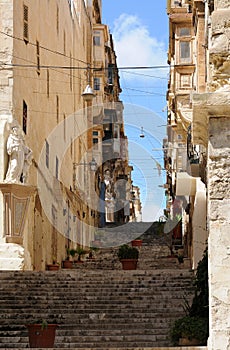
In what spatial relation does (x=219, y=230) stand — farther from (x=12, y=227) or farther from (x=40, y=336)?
(x=12, y=227)

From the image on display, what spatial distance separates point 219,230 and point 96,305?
8249 mm

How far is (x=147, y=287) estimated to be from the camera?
18594 mm

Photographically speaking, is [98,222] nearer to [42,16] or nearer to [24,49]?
[42,16]

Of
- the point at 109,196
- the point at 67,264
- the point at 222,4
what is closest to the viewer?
the point at 222,4

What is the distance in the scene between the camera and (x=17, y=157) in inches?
914

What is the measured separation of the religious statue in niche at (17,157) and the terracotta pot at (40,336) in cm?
1016

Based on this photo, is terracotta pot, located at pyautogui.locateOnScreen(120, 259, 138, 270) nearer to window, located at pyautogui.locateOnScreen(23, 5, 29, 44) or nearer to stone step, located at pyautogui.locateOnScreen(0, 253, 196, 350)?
stone step, located at pyautogui.locateOnScreen(0, 253, 196, 350)

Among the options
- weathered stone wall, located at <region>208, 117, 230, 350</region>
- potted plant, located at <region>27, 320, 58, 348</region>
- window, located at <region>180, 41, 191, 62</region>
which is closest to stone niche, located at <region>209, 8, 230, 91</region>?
weathered stone wall, located at <region>208, 117, 230, 350</region>

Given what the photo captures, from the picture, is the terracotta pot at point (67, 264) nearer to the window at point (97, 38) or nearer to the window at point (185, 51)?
the window at point (185, 51)

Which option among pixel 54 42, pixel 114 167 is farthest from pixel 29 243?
pixel 114 167

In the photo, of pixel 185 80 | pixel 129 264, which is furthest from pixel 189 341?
pixel 185 80

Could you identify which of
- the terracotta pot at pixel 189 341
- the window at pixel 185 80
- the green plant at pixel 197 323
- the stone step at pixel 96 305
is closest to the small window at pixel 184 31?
the window at pixel 185 80

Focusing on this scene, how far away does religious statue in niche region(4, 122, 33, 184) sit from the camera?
2300cm

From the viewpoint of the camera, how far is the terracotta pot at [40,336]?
13.0m
